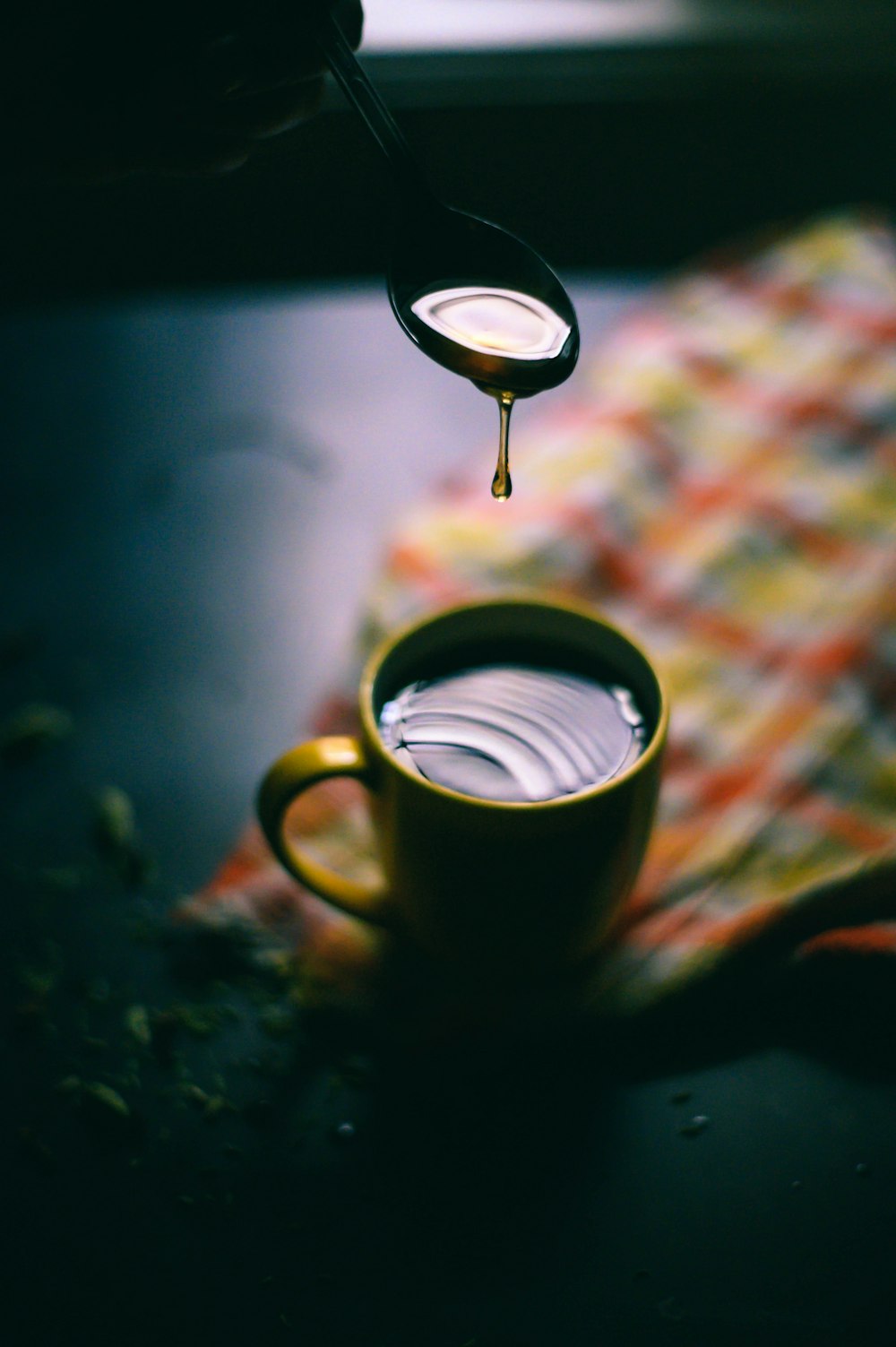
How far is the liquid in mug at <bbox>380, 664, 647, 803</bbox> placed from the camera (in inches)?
20.3

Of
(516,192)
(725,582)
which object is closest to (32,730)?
(725,582)

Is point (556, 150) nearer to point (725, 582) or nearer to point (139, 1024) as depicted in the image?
point (725, 582)

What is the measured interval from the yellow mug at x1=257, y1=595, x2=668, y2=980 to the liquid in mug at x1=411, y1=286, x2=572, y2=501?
81 millimetres

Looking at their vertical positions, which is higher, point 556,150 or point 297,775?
point 556,150

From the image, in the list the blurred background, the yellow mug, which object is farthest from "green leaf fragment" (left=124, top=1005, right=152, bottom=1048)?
the blurred background

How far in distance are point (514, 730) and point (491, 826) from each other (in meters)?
0.11

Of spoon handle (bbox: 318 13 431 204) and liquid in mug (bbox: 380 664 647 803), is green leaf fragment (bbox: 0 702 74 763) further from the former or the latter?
spoon handle (bbox: 318 13 431 204)

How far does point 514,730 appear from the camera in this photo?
535 mm

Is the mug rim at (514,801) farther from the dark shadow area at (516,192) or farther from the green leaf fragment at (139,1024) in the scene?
the dark shadow area at (516,192)

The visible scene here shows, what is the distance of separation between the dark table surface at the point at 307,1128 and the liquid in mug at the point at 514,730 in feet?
0.39

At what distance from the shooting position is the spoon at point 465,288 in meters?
0.46

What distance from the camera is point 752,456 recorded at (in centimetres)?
78

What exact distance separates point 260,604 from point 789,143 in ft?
3.55

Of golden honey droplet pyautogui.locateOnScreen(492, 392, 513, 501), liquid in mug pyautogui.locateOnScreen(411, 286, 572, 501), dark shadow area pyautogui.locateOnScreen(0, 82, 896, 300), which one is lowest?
golden honey droplet pyautogui.locateOnScreen(492, 392, 513, 501)
